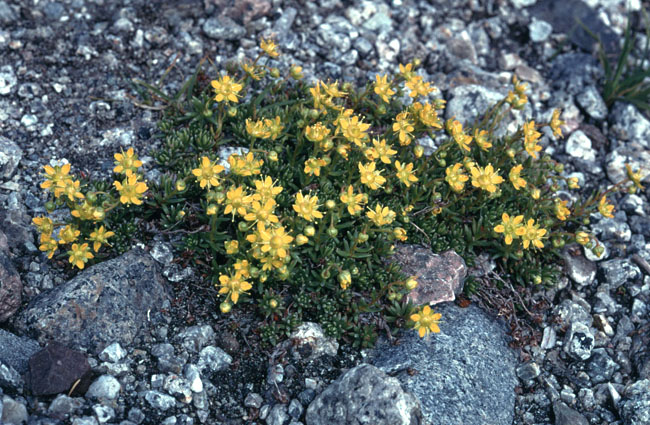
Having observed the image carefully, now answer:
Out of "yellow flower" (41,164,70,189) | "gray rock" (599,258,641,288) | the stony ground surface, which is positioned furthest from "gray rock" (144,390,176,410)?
"gray rock" (599,258,641,288)

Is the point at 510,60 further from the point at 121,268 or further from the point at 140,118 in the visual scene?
the point at 121,268

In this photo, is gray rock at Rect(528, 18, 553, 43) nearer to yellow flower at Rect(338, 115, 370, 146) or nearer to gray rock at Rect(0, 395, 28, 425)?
yellow flower at Rect(338, 115, 370, 146)

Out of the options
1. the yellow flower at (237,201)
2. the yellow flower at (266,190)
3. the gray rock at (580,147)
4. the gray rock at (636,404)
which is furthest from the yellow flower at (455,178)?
the gray rock at (580,147)

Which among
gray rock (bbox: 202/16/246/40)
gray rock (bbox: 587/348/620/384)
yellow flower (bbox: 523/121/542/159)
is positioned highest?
yellow flower (bbox: 523/121/542/159)

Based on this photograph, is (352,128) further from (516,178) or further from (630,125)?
(630,125)

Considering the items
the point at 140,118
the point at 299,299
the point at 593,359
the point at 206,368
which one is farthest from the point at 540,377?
the point at 140,118

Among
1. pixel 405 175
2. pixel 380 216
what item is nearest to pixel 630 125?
pixel 405 175
